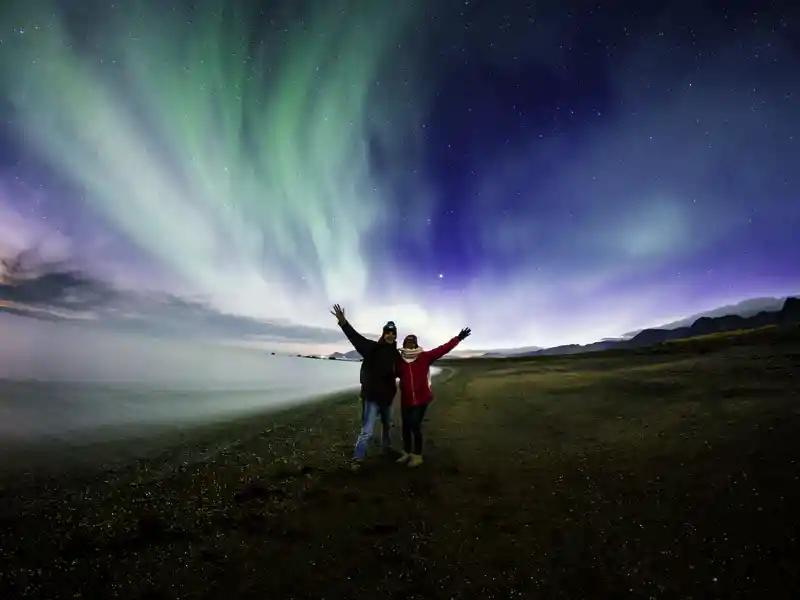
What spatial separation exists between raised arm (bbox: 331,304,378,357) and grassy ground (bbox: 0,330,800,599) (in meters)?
2.93

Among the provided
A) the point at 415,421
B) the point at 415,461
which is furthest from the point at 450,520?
the point at 415,421

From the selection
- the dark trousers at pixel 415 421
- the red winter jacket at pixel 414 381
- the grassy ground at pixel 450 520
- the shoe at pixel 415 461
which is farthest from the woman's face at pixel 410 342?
the grassy ground at pixel 450 520

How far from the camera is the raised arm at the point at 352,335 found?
922 centimetres

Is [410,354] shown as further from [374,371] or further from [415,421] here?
[415,421]

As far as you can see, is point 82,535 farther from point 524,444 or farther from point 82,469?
point 524,444

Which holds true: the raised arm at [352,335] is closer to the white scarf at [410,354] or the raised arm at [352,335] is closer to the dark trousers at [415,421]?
Answer: the white scarf at [410,354]

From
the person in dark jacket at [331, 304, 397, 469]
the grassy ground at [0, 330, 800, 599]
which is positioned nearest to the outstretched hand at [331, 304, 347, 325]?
the person in dark jacket at [331, 304, 397, 469]

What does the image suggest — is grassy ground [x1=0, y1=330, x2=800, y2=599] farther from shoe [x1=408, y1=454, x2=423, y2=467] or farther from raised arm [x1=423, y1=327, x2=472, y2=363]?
raised arm [x1=423, y1=327, x2=472, y2=363]

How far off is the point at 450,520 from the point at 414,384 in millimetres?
3427

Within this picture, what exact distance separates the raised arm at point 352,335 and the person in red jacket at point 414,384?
33.3 inches

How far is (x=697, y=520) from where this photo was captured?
5.82 m

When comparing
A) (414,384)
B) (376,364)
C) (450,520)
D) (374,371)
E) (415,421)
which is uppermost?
(376,364)

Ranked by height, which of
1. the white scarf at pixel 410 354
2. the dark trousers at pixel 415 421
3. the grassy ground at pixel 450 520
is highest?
the white scarf at pixel 410 354

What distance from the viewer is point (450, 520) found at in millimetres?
6461
